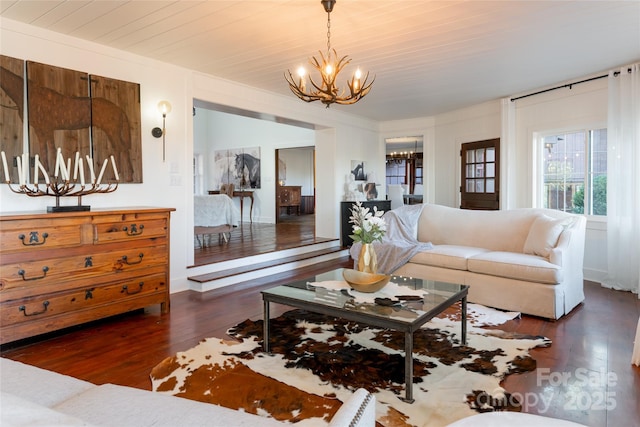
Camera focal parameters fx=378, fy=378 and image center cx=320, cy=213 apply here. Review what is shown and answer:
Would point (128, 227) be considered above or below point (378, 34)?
below

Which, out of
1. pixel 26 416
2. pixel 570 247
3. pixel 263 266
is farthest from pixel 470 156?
pixel 26 416

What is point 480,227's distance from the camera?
4516 millimetres

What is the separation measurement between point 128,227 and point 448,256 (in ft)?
10.4

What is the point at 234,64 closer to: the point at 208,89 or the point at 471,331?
the point at 208,89

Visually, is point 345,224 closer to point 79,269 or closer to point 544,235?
point 544,235

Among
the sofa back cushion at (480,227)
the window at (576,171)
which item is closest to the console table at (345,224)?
the sofa back cushion at (480,227)

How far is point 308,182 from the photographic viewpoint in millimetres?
13539

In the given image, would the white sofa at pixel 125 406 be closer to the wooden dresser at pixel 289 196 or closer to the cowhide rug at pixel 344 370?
the cowhide rug at pixel 344 370

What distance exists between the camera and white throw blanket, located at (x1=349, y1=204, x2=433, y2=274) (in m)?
4.31

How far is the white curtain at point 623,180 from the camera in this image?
415cm

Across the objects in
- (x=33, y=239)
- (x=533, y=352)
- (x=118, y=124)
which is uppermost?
(x=118, y=124)

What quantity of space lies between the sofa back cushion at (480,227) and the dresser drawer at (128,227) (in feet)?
10.5

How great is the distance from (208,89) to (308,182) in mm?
8926

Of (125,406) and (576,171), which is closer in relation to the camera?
(125,406)
